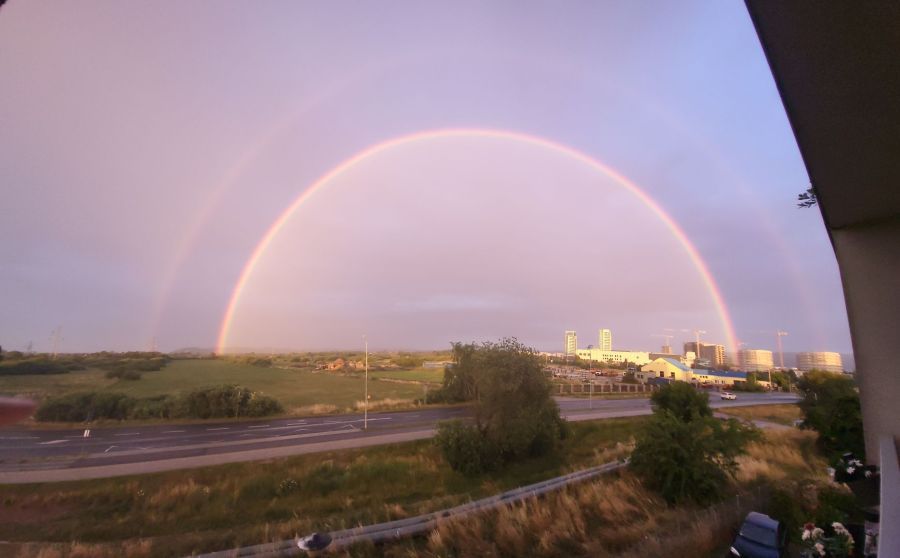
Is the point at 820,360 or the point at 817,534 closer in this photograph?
the point at 817,534

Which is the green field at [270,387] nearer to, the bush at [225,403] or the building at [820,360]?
the bush at [225,403]

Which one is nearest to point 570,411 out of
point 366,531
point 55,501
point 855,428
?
point 855,428

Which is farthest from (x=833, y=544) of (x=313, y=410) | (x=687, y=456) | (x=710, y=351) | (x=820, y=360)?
(x=710, y=351)

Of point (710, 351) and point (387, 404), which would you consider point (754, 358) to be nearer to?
point (710, 351)

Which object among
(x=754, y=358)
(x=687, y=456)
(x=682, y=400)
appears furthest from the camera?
(x=754, y=358)

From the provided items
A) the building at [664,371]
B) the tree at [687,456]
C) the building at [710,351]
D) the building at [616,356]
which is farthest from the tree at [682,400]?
the building at [710,351]
